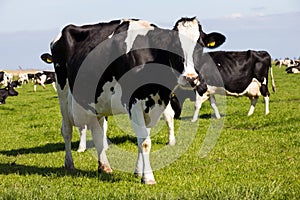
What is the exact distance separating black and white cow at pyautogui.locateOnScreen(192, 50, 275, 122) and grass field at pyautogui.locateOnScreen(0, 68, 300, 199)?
187 centimetres

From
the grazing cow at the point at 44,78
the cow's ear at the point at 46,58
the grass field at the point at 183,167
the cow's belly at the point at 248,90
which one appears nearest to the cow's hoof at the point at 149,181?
the grass field at the point at 183,167

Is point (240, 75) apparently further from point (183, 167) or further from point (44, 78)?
point (44, 78)

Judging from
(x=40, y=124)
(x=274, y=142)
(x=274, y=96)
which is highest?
(x=274, y=142)

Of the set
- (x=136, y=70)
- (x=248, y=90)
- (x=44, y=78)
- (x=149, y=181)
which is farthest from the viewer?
(x=44, y=78)

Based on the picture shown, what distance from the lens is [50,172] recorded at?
8344mm

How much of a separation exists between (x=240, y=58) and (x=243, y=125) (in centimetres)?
442

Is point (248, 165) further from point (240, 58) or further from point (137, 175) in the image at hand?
point (240, 58)

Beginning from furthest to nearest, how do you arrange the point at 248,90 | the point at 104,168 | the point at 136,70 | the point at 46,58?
the point at 248,90
the point at 46,58
the point at 104,168
the point at 136,70

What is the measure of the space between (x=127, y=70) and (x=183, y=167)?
2.09 metres

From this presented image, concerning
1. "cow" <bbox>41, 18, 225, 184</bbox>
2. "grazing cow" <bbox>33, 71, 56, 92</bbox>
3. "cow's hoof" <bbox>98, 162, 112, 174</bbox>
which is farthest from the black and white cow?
"grazing cow" <bbox>33, 71, 56, 92</bbox>

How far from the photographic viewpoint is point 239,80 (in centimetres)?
1784

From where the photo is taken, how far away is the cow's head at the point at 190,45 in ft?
Result: 21.7

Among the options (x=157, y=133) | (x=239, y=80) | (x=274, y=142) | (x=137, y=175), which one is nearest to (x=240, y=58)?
(x=239, y=80)

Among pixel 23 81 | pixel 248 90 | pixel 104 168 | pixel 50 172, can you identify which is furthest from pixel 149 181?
pixel 23 81
